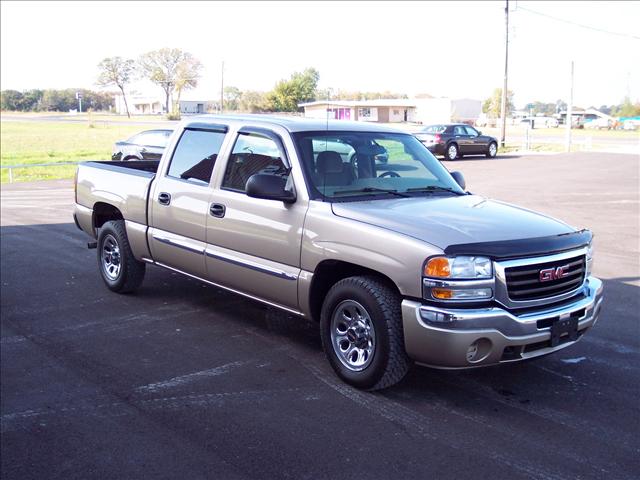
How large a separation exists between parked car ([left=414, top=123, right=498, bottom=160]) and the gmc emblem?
24780 millimetres

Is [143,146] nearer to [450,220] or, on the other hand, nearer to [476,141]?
[476,141]

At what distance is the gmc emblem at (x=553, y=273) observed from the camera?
187 inches

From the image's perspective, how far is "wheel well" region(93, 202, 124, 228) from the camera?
803 centimetres

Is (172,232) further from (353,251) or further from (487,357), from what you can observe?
(487,357)

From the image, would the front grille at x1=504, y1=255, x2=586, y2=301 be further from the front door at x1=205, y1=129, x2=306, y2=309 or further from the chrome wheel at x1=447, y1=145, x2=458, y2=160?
the chrome wheel at x1=447, y1=145, x2=458, y2=160

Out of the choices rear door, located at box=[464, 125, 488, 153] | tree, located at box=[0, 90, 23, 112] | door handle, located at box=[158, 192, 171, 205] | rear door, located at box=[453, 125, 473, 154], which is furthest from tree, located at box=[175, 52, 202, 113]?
tree, located at box=[0, 90, 23, 112]

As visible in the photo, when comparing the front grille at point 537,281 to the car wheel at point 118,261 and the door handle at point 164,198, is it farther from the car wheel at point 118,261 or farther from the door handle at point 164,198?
the car wheel at point 118,261

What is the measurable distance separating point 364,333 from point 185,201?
2424 millimetres

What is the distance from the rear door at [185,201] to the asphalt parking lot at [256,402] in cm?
65

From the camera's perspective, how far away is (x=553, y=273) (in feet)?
15.8

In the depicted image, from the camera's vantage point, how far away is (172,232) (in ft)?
22.1

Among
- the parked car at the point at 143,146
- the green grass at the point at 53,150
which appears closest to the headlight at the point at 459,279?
the parked car at the point at 143,146

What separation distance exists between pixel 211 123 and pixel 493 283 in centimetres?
330

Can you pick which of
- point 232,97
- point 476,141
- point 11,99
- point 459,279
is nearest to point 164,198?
point 232,97
